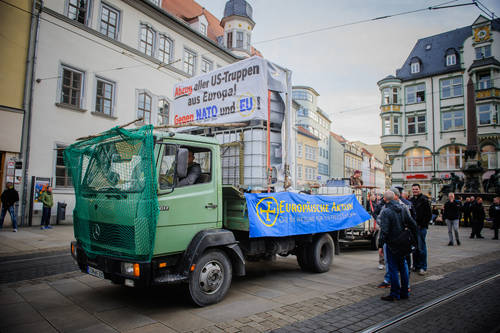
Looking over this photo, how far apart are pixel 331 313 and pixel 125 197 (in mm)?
3333

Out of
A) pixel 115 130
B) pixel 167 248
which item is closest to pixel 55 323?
pixel 167 248

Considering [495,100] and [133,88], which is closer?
[133,88]

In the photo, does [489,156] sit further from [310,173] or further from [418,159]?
[310,173]

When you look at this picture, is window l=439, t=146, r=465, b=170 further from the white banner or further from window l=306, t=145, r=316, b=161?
the white banner

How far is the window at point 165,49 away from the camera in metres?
20.9

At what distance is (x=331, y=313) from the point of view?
464 cm

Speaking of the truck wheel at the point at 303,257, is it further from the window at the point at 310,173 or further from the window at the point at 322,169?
the window at the point at 322,169

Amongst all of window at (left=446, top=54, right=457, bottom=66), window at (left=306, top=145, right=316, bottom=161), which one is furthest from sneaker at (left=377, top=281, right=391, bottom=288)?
window at (left=446, top=54, right=457, bottom=66)

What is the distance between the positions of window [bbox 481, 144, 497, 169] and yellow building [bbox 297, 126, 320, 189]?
62.5 feet

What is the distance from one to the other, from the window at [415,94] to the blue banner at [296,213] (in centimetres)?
3970

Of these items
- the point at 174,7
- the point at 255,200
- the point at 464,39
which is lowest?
the point at 255,200

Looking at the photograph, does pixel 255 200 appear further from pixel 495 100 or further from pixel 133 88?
pixel 495 100

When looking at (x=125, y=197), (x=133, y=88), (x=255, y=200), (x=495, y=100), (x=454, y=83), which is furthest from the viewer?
(x=454, y=83)

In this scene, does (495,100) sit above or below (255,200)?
above
